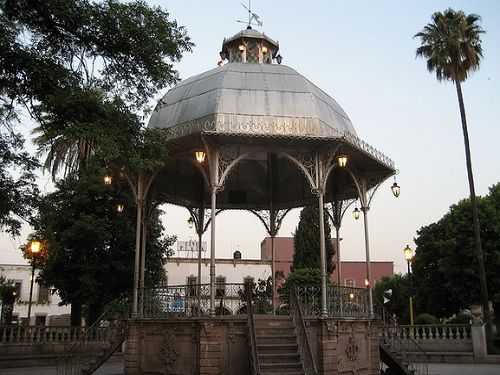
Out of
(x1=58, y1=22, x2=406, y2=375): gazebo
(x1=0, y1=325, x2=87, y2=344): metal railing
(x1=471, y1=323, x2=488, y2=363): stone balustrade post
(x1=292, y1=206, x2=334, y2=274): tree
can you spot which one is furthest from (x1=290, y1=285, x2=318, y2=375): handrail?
(x1=292, y1=206, x2=334, y2=274): tree

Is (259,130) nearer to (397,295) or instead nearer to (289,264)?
(397,295)

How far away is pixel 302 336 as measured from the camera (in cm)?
1391

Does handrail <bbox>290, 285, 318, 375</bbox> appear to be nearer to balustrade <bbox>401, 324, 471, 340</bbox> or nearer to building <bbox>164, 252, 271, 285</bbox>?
balustrade <bbox>401, 324, 471, 340</bbox>

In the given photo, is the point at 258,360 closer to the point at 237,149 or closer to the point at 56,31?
the point at 237,149

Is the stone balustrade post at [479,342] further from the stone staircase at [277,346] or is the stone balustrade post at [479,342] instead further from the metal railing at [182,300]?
the stone staircase at [277,346]

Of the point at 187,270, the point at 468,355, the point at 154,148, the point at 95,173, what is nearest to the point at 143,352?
the point at 154,148

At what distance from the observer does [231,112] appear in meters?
16.3

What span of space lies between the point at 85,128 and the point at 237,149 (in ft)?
20.5

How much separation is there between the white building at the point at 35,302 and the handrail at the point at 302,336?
44.5 meters

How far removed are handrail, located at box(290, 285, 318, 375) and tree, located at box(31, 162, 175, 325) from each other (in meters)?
12.0

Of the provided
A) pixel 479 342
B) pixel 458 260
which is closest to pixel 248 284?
pixel 479 342

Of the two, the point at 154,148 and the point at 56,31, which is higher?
the point at 56,31

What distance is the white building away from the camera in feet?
176

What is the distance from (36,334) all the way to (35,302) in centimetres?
3179
